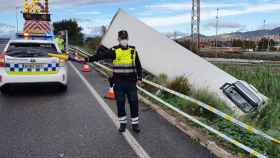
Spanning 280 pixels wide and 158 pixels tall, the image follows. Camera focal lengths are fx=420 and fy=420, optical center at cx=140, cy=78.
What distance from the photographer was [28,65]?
1150cm

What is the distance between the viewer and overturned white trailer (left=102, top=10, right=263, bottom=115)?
11.0 meters

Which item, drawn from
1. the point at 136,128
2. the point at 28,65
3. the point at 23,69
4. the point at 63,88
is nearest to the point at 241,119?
the point at 136,128

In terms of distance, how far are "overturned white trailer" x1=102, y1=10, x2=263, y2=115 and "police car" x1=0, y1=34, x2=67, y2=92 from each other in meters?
3.92

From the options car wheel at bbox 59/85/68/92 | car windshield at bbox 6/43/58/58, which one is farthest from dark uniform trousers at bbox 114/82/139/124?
car wheel at bbox 59/85/68/92

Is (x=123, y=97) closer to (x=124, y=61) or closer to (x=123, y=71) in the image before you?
(x=123, y=71)

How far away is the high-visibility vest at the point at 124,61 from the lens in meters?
7.56

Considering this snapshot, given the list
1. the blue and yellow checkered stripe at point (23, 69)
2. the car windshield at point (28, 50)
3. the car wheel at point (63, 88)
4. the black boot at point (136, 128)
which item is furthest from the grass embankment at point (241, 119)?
the car windshield at point (28, 50)

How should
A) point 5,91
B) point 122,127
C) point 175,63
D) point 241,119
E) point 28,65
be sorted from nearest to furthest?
point 122,127 < point 241,119 < point 28,65 < point 5,91 < point 175,63

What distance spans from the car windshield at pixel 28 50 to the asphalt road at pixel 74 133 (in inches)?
47.8

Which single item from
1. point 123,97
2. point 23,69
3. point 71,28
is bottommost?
point 123,97

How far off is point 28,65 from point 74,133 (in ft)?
15.0

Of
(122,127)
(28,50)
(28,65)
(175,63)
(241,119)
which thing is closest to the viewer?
(122,127)

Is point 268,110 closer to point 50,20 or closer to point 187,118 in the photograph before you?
point 187,118

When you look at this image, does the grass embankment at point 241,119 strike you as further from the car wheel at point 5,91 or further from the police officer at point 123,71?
the car wheel at point 5,91
